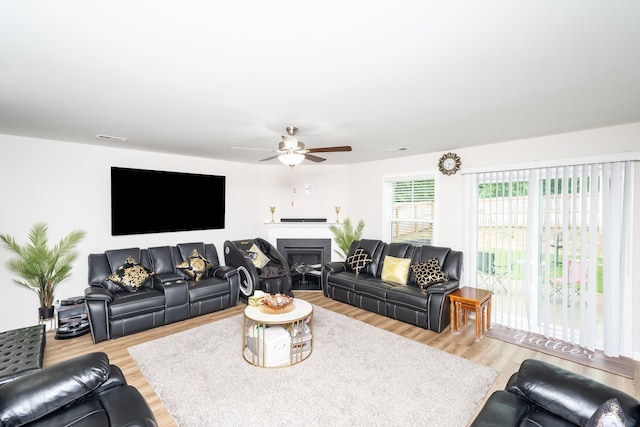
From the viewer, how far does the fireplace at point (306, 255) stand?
19.5ft

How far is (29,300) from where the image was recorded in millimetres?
3859

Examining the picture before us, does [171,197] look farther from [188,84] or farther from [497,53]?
[497,53]

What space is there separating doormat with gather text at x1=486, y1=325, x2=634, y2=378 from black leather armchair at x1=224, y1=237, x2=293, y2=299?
3.19 meters

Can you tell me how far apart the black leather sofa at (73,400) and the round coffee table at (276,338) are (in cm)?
130

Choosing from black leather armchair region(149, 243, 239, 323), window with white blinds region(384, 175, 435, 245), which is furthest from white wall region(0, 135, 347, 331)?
window with white blinds region(384, 175, 435, 245)

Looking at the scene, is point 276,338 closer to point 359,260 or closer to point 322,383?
point 322,383

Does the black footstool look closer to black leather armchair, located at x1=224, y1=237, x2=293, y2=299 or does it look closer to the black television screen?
the black television screen

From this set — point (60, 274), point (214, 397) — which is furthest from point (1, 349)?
point (214, 397)

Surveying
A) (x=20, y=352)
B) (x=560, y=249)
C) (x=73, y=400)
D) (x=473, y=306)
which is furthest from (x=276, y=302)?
(x=560, y=249)

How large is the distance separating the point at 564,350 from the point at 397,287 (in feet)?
6.61

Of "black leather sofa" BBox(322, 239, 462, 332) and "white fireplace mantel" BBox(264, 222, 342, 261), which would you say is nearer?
"black leather sofa" BBox(322, 239, 462, 332)

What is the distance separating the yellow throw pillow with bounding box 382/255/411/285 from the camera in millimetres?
4613

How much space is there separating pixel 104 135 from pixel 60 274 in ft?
6.34

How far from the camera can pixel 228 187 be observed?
5.84 metres
